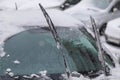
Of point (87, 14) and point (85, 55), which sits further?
point (87, 14)

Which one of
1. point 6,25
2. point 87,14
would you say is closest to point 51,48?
point 6,25

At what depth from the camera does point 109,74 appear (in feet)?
14.1

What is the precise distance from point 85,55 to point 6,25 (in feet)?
3.23

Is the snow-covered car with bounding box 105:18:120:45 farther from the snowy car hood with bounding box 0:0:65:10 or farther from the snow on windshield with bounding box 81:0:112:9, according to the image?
the snowy car hood with bounding box 0:0:65:10

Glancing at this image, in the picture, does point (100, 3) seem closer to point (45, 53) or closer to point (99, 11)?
point (99, 11)

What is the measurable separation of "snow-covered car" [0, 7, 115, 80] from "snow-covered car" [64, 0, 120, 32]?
16.9 feet

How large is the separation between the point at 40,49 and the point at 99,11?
6.58 meters

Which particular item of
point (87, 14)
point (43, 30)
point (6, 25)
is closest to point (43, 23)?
point (43, 30)

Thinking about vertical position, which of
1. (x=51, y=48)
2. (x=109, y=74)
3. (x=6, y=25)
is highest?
(x=6, y=25)

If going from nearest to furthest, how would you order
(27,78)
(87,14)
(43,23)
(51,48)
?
(27,78)
(51,48)
(43,23)
(87,14)

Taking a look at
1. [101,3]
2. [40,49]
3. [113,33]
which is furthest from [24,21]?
[101,3]

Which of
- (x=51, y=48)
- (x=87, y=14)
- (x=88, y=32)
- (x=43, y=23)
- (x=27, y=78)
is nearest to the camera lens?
(x=27, y=78)

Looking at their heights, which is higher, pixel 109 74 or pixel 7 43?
pixel 7 43

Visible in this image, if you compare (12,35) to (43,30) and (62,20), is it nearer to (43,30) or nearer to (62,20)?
(43,30)
